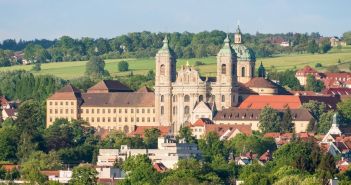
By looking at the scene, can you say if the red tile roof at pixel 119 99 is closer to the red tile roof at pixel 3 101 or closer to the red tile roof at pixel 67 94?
the red tile roof at pixel 67 94

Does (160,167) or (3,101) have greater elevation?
(160,167)

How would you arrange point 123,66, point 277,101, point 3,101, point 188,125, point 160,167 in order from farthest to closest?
point 123,66 < point 3,101 < point 277,101 < point 188,125 < point 160,167

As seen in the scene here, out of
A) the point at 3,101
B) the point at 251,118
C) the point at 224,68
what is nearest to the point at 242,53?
the point at 224,68

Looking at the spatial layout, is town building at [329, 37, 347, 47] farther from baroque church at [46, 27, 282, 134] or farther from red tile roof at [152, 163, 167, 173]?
red tile roof at [152, 163, 167, 173]

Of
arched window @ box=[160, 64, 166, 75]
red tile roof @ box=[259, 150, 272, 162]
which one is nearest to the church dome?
arched window @ box=[160, 64, 166, 75]

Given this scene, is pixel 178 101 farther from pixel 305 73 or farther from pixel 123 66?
pixel 123 66

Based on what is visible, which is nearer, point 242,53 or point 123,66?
point 242,53
